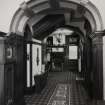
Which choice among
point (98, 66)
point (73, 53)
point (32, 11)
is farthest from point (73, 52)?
point (98, 66)

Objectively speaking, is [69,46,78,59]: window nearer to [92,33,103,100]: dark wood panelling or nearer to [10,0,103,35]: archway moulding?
[10,0,103,35]: archway moulding

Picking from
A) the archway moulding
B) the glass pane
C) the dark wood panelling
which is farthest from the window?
the dark wood panelling

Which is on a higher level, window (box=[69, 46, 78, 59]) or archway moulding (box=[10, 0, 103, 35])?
archway moulding (box=[10, 0, 103, 35])

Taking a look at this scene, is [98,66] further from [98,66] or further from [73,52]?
[73,52]

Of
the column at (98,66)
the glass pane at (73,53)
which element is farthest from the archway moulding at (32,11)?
the glass pane at (73,53)

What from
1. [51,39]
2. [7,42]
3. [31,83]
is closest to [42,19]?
[31,83]

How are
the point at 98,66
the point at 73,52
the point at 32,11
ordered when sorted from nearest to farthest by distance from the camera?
the point at 98,66 → the point at 32,11 → the point at 73,52

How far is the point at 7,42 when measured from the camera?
207 inches

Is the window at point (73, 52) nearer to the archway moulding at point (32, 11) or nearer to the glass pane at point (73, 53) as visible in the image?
the glass pane at point (73, 53)

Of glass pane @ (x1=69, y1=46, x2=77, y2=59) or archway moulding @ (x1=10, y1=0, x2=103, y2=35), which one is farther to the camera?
glass pane @ (x1=69, y1=46, x2=77, y2=59)

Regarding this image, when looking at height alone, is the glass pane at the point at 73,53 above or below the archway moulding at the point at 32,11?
below

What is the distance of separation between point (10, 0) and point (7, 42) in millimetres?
1966

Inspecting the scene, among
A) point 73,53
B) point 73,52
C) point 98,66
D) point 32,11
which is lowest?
point 98,66

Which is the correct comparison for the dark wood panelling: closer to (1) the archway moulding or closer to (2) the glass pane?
(1) the archway moulding
